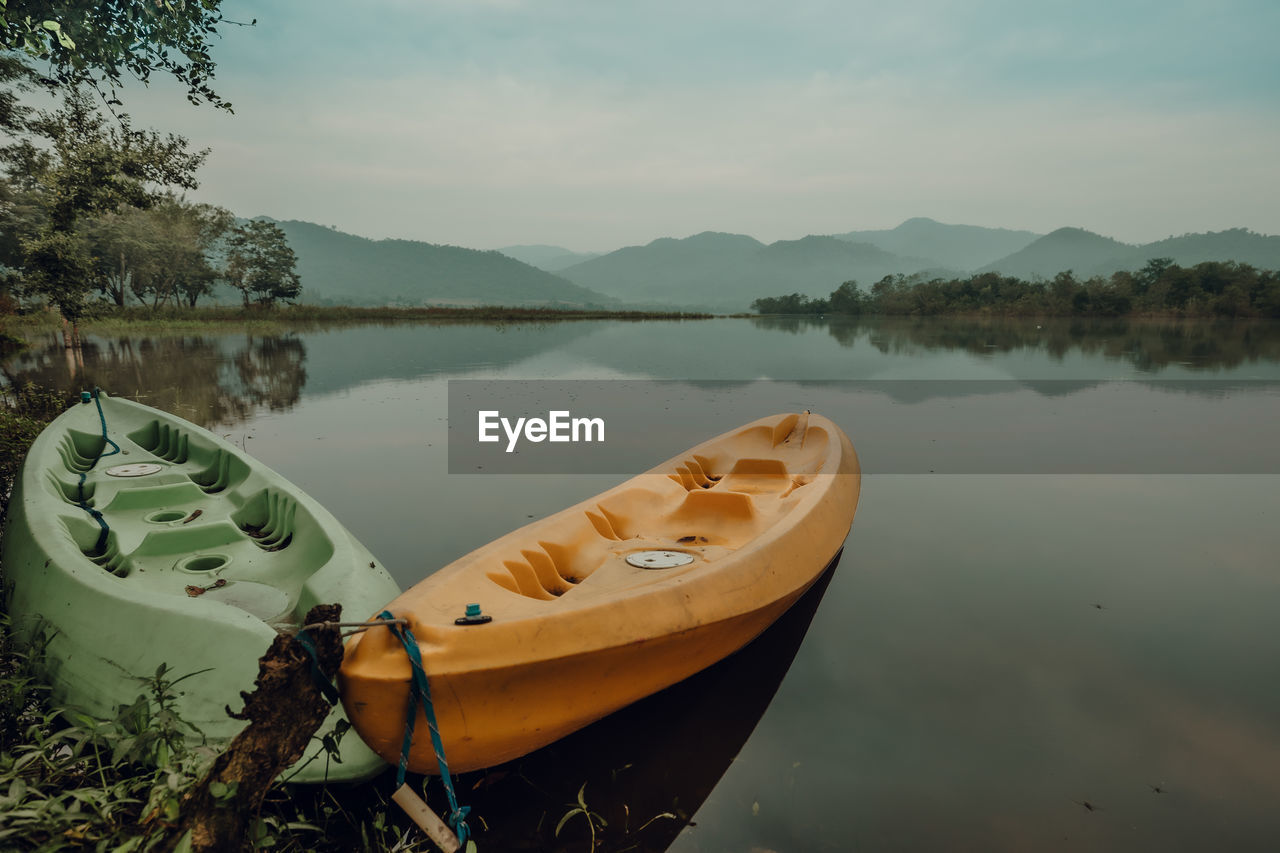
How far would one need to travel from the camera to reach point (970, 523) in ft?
21.4

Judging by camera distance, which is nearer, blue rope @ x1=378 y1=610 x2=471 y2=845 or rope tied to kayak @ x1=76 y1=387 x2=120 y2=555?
blue rope @ x1=378 y1=610 x2=471 y2=845

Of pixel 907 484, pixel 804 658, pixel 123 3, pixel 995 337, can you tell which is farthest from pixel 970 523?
pixel 995 337

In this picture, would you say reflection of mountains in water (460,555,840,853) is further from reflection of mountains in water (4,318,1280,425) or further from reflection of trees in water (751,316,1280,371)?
reflection of trees in water (751,316,1280,371)

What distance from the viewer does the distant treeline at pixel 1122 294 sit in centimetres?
4947

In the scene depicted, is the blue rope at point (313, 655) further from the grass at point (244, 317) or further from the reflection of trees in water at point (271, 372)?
the grass at point (244, 317)

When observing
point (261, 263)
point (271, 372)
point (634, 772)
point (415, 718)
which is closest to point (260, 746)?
point (415, 718)

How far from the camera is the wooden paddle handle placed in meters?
2.18

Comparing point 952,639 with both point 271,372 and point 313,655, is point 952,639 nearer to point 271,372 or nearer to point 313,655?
point 313,655

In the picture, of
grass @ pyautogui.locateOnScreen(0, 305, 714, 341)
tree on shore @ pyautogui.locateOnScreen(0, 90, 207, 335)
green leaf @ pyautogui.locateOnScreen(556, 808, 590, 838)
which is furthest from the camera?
grass @ pyautogui.locateOnScreen(0, 305, 714, 341)

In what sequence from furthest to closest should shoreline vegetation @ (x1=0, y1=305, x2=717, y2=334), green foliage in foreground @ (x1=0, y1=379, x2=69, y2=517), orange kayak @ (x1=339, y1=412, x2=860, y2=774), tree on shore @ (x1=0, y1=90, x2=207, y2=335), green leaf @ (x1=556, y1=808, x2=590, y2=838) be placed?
shoreline vegetation @ (x1=0, y1=305, x2=717, y2=334) → tree on shore @ (x1=0, y1=90, x2=207, y2=335) → green foliage in foreground @ (x1=0, y1=379, x2=69, y2=517) → green leaf @ (x1=556, y1=808, x2=590, y2=838) → orange kayak @ (x1=339, y1=412, x2=860, y2=774)

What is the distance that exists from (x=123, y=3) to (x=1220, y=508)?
12744 mm

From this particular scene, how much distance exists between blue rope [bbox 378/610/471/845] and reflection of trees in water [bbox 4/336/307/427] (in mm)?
10193

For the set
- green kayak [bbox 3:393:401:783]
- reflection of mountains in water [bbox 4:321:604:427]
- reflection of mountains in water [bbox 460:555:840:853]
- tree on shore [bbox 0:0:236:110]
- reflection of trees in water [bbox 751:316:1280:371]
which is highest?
tree on shore [bbox 0:0:236:110]

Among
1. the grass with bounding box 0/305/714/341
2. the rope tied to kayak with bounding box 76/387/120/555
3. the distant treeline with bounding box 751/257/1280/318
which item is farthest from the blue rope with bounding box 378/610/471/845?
the distant treeline with bounding box 751/257/1280/318
